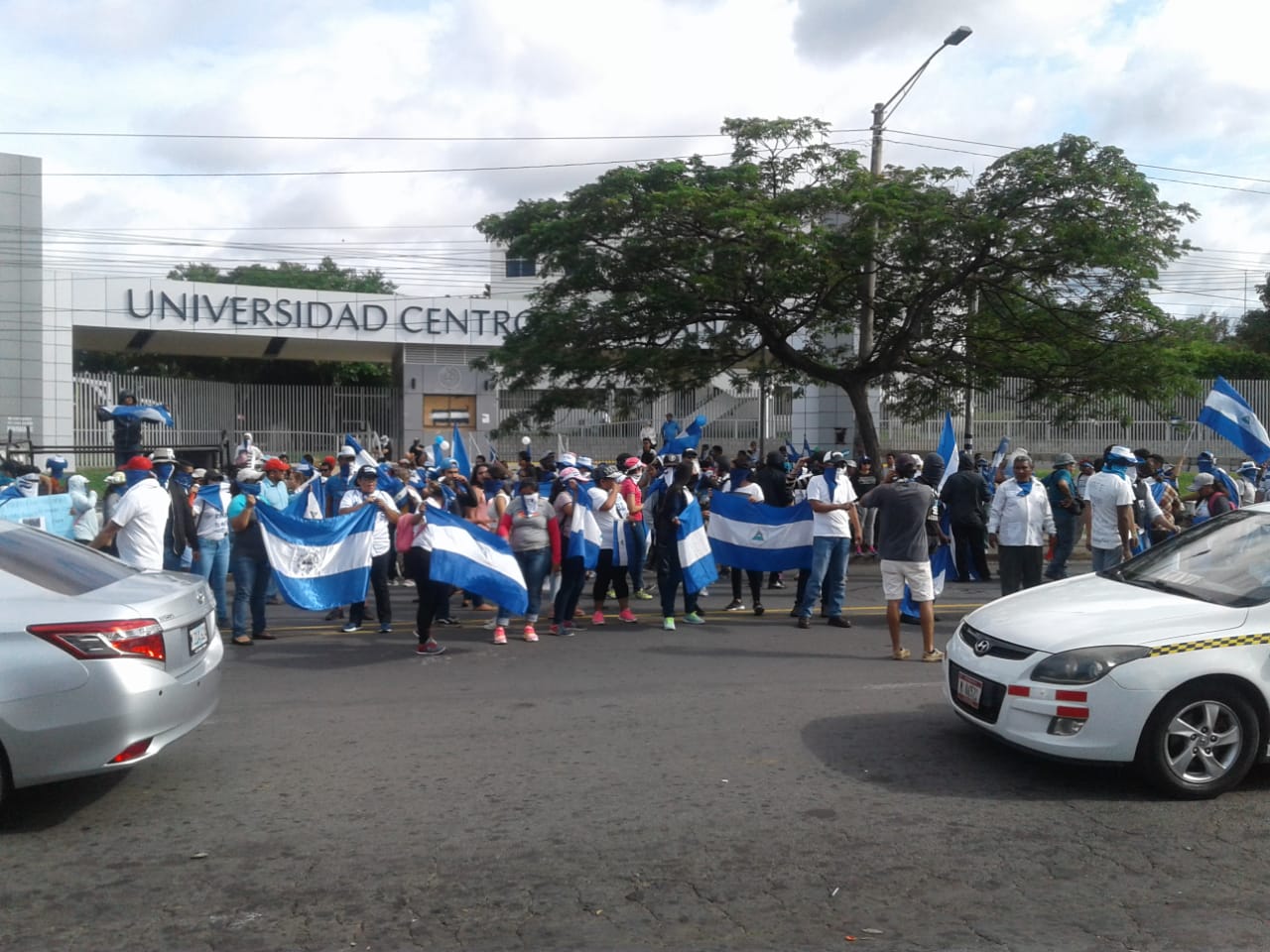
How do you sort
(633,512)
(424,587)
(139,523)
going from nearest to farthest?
(139,523)
(424,587)
(633,512)

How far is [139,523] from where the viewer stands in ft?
30.6

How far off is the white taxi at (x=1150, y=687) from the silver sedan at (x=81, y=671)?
427 cm

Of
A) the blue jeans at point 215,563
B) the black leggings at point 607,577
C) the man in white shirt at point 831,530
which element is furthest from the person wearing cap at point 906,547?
the blue jeans at point 215,563

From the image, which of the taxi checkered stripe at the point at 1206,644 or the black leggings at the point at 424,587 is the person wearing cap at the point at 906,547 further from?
the black leggings at the point at 424,587

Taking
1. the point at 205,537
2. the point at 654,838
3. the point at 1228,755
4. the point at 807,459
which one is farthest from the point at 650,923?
the point at 807,459

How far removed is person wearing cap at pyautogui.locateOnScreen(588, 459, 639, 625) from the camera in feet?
36.8

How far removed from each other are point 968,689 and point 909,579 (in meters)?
3.23

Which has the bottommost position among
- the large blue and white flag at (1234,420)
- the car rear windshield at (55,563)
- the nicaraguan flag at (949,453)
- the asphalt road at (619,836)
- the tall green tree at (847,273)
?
the asphalt road at (619,836)

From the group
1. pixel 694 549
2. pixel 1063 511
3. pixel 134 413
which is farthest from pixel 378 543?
pixel 1063 511

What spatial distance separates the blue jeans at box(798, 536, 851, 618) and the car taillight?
7056mm

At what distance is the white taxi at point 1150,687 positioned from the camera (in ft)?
18.9

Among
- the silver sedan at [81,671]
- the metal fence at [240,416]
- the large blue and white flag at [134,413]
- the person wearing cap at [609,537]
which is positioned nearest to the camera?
the silver sedan at [81,671]

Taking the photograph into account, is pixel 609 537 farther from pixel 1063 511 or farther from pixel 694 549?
pixel 1063 511

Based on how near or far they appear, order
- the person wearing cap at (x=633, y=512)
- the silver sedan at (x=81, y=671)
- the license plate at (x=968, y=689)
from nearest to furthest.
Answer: the silver sedan at (x=81, y=671), the license plate at (x=968, y=689), the person wearing cap at (x=633, y=512)
